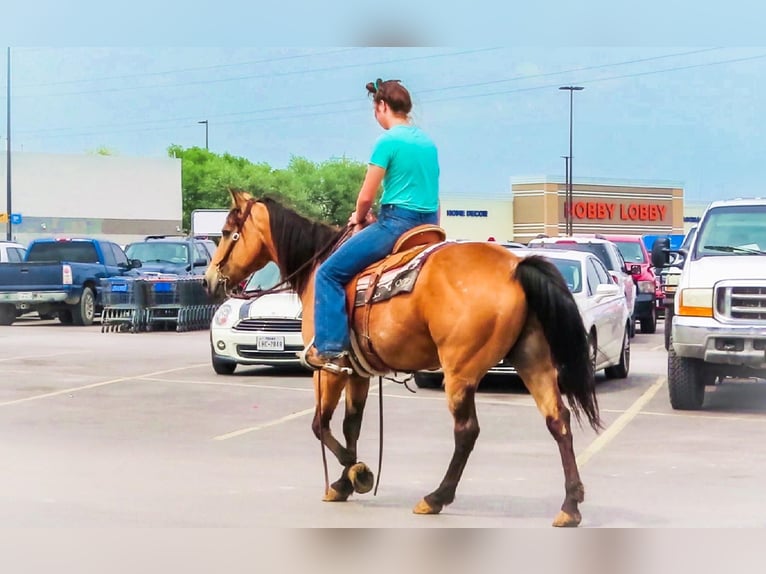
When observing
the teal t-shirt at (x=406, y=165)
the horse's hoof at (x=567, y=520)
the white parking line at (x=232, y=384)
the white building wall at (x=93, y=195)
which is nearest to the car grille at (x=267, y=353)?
the white parking line at (x=232, y=384)

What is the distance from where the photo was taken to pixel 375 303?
821 centimetres

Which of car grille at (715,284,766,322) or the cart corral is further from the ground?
car grille at (715,284,766,322)

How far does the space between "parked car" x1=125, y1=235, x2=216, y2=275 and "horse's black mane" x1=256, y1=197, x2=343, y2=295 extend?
2260 cm

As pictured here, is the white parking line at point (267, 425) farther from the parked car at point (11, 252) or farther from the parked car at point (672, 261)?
the parked car at point (11, 252)

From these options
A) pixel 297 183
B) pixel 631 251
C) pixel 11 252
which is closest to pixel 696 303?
pixel 631 251

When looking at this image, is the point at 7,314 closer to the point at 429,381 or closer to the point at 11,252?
the point at 11,252

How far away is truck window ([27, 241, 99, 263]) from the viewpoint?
106 ft

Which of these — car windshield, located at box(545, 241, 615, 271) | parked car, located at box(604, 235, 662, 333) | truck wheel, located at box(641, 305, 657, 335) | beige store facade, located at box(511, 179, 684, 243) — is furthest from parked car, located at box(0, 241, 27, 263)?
beige store facade, located at box(511, 179, 684, 243)

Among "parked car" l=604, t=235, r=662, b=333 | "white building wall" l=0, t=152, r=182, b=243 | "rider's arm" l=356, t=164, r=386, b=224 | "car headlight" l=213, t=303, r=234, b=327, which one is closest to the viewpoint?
"rider's arm" l=356, t=164, r=386, b=224

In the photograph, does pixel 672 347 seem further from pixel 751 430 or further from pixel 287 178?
pixel 287 178

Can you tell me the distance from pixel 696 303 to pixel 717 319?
0.29 m

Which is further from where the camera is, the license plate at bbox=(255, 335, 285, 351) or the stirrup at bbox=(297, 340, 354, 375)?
the license plate at bbox=(255, 335, 285, 351)

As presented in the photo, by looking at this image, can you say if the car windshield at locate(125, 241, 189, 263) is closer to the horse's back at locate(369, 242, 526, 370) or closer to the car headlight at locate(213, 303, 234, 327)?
the car headlight at locate(213, 303, 234, 327)

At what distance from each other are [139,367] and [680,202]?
87.1 m
